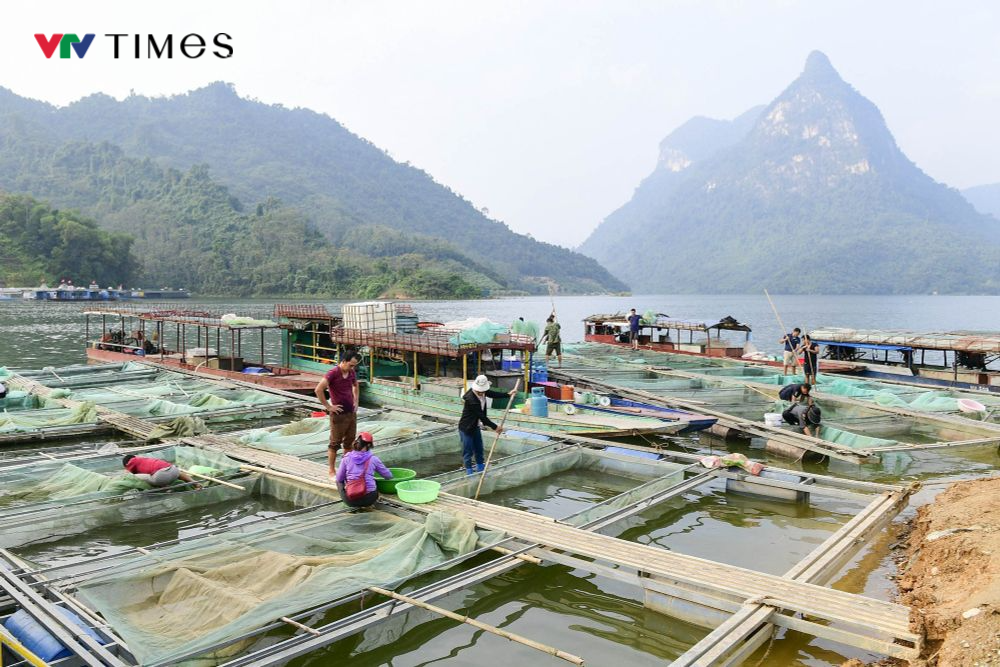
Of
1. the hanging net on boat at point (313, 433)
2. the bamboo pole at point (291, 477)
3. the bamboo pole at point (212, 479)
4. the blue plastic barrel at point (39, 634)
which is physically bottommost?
the blue plastic barrel at point (39, 634)

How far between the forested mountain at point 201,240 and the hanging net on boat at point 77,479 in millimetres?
98377

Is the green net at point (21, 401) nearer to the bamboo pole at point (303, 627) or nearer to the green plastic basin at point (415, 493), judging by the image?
the green plastic basin at point (415, 493)

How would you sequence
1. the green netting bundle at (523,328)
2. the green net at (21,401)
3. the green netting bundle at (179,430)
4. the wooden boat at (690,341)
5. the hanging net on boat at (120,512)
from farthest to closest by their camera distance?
the wooden boat at (690,341), the green netting bundle at (523,328), the green net at (21,401), the green netting bundle at (179,430), the hanging net on boat at (120,512)

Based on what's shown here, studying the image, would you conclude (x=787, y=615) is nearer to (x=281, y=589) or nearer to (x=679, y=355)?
(x=281, y=589)

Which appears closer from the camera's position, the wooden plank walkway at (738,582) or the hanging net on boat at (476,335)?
the wooden plank walkway at (738,582)

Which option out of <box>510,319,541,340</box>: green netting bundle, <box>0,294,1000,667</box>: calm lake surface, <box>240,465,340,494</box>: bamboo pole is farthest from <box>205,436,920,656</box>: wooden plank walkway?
<box>510,319,541,340</box>: green netting bundle

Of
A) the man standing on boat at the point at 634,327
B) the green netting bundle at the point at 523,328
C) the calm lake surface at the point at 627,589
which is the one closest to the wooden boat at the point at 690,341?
the man standing on boat at the point at 634,327

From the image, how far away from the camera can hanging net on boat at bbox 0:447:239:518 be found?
9.73 meters

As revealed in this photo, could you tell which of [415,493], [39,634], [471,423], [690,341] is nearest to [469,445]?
[471,423]

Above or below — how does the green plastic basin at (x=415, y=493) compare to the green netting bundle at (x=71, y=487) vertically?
above

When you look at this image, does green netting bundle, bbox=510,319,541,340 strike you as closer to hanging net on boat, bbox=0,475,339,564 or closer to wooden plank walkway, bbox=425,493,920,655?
hanging net on boat, bbox=0,475,339,564

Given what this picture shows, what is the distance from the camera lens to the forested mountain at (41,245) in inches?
3617

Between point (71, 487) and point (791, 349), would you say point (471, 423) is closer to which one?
point (71, 487)

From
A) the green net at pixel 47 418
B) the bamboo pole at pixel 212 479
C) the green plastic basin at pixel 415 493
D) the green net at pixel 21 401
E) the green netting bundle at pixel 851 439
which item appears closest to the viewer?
the green plastic basin at pixel 415 493
